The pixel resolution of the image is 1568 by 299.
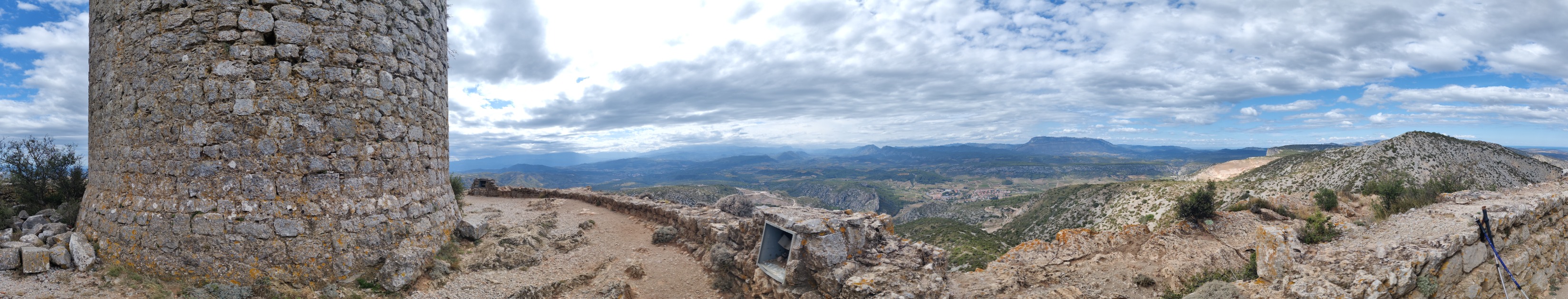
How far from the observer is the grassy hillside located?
66.3ft

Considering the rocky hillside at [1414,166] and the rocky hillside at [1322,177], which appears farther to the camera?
the rocky hillside at [1322,177]

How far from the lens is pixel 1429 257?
6711mm

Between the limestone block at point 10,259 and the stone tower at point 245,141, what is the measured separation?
2.16ft

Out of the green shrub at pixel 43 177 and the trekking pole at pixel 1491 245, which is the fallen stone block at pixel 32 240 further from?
the trekking pole at pixel 1491 245

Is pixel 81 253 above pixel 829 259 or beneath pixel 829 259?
above

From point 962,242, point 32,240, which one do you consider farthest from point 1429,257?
point 962,242

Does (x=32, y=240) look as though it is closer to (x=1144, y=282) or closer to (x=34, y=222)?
(x=34, y=222)

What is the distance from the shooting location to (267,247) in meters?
6.31

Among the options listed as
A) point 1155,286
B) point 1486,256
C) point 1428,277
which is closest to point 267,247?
point 1155,286

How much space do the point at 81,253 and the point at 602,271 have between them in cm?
585

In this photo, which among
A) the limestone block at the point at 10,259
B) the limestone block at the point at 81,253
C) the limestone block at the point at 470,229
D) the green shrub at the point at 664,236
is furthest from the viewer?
the green shrub at the point at 664,236

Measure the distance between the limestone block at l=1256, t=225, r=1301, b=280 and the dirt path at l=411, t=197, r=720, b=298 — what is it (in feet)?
27.2

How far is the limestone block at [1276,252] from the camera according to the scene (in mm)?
7719

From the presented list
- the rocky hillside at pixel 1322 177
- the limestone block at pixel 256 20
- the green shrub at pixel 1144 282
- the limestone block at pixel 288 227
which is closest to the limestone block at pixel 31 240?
the limestone block at pixel 288 227
